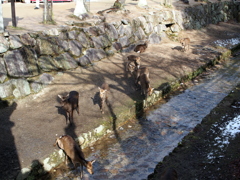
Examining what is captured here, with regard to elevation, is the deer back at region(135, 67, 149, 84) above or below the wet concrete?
above

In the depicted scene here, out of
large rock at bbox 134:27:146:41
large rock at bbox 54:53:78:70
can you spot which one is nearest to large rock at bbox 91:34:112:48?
large rock at bbox 54:53:78:70

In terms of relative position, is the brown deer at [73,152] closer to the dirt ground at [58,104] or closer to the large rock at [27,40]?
the dirt ground at [58,104]

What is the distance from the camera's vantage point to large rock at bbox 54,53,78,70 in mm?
11768

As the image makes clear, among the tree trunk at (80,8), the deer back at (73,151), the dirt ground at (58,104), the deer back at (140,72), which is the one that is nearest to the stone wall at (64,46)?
the dirt ground at (58,104)

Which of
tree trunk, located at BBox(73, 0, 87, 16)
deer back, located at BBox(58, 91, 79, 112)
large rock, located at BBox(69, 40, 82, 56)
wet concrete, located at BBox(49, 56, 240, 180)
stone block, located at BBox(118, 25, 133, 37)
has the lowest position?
wet concrete, located at BBox(49, 56, 240, 180)

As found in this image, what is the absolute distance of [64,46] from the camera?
12.4 metres

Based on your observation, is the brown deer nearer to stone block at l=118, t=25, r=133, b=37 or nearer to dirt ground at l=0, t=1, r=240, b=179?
dirt ground at l=0, t=1, r=240, b=179

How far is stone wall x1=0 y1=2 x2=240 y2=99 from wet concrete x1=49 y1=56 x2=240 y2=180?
3638 millimetres

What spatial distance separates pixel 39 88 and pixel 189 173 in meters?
6.13

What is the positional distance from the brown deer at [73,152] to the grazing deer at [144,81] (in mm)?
3917

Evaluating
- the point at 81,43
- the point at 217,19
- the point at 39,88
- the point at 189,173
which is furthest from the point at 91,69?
the point at 217,19

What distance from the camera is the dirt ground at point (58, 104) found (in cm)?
705

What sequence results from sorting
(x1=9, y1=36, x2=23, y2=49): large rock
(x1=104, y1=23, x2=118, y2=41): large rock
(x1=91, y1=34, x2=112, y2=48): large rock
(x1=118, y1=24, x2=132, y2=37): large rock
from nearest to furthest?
(x1=9, y1=36, x2=23, y2=49): large rock → (x1=91, y1=34, x2=112, y2=48): large rock → (x1=104, y1=23, x2=118, y2=41): large rock → (x1=118, y1=24, x2=132, y2=37): large rock

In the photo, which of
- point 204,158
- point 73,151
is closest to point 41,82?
point 73,151
